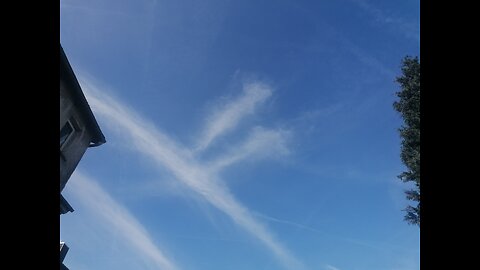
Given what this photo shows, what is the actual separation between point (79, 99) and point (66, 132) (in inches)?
62.2

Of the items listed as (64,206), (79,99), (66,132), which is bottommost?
(64,206)

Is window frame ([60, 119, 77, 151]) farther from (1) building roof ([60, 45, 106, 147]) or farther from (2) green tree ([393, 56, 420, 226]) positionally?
(2) green tree ([393, 56, 420, 226])

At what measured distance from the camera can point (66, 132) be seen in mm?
14320

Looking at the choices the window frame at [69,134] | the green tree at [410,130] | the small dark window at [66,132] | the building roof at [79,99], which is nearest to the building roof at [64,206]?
the window frame at [69,134]

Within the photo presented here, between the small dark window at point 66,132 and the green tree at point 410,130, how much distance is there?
14.9 metres

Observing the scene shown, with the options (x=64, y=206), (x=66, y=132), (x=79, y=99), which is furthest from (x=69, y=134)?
(x=64, y=206)

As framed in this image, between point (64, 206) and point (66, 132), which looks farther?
point (66, 132)

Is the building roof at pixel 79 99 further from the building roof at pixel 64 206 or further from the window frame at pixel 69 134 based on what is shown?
the building roof at pixel 64 206

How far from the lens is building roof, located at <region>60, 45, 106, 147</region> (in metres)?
12.6

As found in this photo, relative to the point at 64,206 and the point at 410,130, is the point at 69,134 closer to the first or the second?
the point at 64,206
